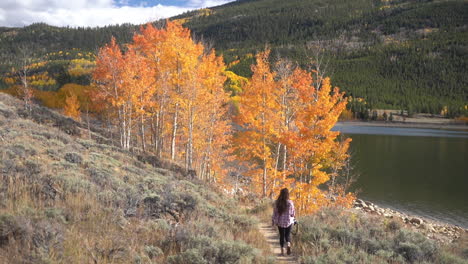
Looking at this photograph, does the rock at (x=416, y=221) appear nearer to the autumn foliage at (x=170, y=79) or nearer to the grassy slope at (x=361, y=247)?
the autumn foliage at (x=170, y=79)

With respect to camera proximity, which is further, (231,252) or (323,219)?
(323,219)

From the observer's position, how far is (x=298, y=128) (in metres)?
19.1

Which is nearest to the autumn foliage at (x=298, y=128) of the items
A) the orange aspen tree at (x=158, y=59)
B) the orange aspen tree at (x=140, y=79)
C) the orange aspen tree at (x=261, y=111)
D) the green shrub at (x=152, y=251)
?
the orange aspen tree at (x=261, y=111)

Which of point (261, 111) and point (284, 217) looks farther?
point (261, 111)

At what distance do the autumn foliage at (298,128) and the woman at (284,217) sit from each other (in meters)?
7.87

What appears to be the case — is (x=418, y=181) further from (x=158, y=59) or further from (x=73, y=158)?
(x=73, y=158)

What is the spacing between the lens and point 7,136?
11.1 m

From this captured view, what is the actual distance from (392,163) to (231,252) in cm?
4870

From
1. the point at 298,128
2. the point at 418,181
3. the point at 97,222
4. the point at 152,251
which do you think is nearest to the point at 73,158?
the point at 97,222

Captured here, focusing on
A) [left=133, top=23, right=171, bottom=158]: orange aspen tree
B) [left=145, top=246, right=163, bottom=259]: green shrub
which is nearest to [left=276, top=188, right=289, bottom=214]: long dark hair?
[left=145, top=246, right=163, bottom=259]: green shrub

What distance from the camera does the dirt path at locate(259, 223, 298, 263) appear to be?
Result: 7.19 m

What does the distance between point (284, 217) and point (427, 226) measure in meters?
21.6

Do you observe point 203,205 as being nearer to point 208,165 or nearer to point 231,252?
point 231,252

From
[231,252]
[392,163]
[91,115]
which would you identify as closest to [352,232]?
[231,252]
